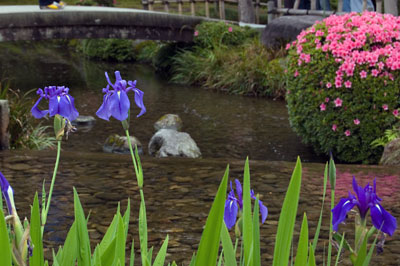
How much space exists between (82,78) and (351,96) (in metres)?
9.41

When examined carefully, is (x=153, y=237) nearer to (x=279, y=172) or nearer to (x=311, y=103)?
(x=279, y=172)

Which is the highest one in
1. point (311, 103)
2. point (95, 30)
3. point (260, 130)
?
point (95, 30)

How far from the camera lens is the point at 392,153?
6.18 m

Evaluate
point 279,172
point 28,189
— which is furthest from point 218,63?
point 28,189

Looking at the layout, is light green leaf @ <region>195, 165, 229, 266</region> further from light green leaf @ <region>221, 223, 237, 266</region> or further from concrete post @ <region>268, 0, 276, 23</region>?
concrete post @ <region>268, 0, 276, 23</region>

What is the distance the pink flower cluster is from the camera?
6734 mm

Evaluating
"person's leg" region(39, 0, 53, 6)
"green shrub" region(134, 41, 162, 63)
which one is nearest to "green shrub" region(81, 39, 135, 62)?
"green shrub" region(134, 41, 162, 63)

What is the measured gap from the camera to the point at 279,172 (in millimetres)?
5004

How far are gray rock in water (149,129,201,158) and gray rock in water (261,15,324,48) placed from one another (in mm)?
5957

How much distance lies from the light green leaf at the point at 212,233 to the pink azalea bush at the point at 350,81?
5.55 m

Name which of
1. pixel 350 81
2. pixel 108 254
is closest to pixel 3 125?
pixel 350 81

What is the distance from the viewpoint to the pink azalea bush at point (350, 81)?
22.2 ft

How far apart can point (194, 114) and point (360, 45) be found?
166 inches

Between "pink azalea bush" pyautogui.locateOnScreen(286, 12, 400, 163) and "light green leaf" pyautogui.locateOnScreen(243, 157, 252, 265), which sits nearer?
"light green leaf" pyautogui.locateOnScreen(243, 157, 252, 265)
